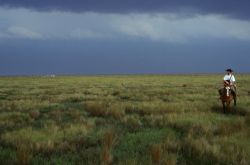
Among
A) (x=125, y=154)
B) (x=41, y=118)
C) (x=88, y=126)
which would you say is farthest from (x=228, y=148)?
(x=41, y=118)

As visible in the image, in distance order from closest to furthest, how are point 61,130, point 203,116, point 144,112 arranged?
point 61,130 < point 203,116 < point 144,112

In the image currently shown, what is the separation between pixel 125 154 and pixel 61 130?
4078mm

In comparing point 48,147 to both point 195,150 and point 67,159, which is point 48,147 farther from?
point 195,150

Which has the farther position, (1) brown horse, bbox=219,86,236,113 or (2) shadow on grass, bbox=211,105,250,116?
(1) brown horse, bbox=219,86,236,113

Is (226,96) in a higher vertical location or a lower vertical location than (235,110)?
higher

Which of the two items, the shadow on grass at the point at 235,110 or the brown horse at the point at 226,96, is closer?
the shadow on grass at the point at 235,110

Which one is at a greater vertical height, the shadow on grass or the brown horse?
the brown horse

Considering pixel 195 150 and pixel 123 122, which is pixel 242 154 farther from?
pixel 123 122

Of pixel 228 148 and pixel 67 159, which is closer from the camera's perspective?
pixel 67 159

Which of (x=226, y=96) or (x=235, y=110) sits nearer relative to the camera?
(x=235, y=110)

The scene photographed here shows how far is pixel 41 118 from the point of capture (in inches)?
752

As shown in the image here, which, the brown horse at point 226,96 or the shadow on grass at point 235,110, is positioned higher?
the brown horse at point 226,96

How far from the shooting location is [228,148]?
11164mm

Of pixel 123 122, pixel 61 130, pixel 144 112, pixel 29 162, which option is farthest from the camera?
pixel 144 112
